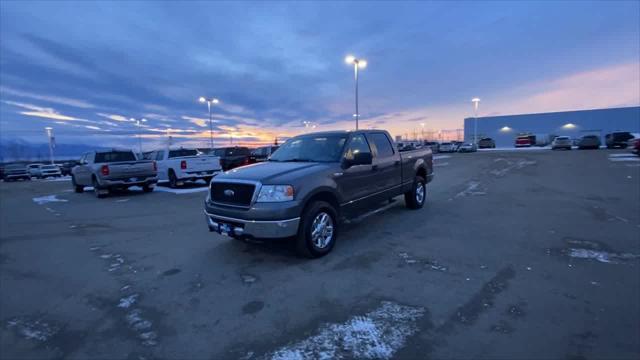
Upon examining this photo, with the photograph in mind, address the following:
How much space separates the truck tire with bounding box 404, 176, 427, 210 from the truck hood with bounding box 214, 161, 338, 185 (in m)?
3.30

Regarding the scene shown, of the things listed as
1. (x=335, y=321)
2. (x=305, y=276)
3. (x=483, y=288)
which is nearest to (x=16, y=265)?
(x=305, y=276)

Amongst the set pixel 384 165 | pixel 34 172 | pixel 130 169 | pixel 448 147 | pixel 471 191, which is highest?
pixel 448 147

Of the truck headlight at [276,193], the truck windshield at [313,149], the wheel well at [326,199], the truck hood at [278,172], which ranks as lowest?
the wheel well at [326,199]

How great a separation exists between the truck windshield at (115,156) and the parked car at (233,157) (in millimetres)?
6939

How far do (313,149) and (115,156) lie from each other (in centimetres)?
1156

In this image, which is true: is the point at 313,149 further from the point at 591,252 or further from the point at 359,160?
the point at 591,252

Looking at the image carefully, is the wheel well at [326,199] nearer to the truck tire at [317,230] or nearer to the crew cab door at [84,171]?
the truck tire at [317,230]

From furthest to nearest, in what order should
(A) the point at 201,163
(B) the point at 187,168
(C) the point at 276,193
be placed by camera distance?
(A) the point at 201,163 < (B) the point at 187,168 < (C) the point at 276,193

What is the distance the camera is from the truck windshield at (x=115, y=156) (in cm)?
1366


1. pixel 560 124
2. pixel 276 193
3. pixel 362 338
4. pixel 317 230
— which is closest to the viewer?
pixel 362 338

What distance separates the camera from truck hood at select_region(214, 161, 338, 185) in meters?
4.79

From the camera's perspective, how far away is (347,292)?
3.88m

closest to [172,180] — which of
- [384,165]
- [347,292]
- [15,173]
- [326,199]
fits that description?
[384,165]

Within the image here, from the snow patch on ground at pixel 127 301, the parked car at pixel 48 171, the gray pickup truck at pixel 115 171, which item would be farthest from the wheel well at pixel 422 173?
the parked car at pixel 48 171
